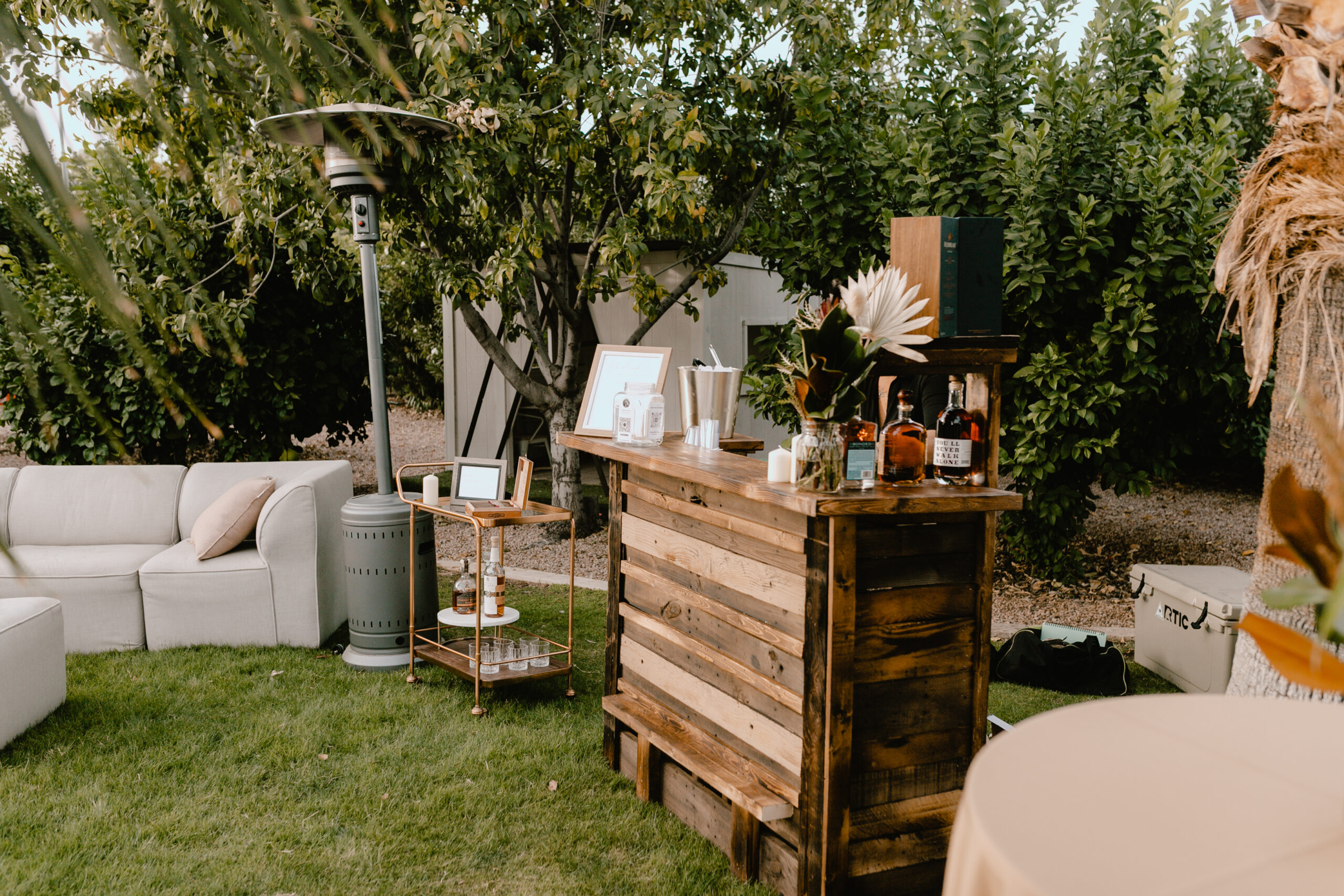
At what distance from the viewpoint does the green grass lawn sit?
2756 mm

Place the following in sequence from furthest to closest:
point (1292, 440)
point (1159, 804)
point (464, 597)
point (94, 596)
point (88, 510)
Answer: point (88, 510), point (94, 596), point (464, 597), point (1292, 440), point (1159, 804)

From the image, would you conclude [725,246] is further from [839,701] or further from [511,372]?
[839,701]

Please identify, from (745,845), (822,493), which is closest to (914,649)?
(822,493)

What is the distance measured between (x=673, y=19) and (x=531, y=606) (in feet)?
12.0

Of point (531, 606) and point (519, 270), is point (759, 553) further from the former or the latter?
point (519, 270)

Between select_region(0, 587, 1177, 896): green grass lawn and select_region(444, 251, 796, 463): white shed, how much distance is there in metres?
4.28

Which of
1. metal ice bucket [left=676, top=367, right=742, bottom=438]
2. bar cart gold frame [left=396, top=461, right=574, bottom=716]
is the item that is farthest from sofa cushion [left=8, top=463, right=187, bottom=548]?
metal ice bucket [left=676, top=367, right=742, bottom=438]

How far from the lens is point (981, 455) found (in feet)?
8.68

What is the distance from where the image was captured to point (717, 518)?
9.53 feet

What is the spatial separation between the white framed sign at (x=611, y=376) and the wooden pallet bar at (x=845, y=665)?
66cm

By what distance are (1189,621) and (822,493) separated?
2612 millimetres

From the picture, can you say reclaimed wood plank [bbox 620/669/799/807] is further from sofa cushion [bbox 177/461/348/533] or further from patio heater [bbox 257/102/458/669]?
sofa cushion [bbox 177/461/348/533]

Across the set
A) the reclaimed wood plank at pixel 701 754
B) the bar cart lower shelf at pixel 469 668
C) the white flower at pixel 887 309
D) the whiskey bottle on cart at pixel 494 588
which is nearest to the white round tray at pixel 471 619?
the whiskey bottle on cart at pixel 494 588

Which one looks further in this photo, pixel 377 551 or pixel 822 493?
pixel 377 551
